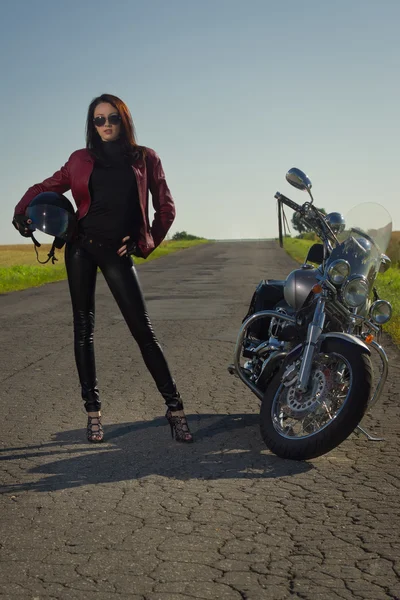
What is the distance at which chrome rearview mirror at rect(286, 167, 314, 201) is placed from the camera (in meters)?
5.03

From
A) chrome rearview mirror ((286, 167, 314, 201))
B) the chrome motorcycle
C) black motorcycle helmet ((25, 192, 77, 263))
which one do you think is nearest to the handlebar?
the chrome motorcycle

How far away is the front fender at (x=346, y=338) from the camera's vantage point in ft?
15.3

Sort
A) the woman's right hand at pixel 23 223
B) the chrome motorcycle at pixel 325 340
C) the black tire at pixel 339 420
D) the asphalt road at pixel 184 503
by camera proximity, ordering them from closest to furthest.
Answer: the asphalt road at pixel 184 503, the black tire at pixel 339 420, the chrome motorcycle at pixel 325 340, the woman's right hand at pixel 23 223

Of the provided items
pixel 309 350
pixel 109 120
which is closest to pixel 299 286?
pixel 309 350

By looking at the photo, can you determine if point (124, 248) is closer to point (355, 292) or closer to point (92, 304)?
point (92, 304)

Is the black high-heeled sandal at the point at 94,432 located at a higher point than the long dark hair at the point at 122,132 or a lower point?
lower

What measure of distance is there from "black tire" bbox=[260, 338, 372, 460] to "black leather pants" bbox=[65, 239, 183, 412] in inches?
32.7

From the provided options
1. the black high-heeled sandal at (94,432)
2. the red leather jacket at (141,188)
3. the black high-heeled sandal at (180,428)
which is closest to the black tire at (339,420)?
the black high-heeled sandal at (180,428)

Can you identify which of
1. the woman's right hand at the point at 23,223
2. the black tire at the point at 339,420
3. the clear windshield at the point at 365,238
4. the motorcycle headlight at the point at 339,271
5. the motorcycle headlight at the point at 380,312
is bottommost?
the black tire at the point at 339,420

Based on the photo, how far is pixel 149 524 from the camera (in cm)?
379

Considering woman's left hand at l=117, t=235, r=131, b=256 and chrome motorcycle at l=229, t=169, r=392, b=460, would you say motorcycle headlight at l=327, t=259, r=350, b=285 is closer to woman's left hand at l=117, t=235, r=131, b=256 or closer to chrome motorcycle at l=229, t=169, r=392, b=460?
chrome motorcycle at l=229, t=169, r=392, b=460

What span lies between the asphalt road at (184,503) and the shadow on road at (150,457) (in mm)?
13

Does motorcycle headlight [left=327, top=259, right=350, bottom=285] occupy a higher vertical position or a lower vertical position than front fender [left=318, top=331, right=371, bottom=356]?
higher

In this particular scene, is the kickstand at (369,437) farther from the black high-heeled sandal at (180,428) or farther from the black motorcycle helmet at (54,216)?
the black motorcycle helmet at (54,216)
